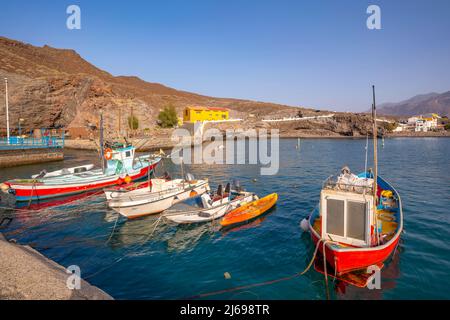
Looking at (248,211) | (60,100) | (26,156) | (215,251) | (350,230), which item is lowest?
(215,251)

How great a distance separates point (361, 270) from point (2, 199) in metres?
31.3

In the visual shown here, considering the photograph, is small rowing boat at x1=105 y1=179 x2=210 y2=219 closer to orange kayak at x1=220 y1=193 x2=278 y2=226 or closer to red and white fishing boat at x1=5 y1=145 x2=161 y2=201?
red and white fishing boat at x1=5 y1=145 x2=161 y2=201

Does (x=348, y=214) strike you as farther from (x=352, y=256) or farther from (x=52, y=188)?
(x=52, y=188)

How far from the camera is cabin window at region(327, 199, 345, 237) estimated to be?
42.6 ft

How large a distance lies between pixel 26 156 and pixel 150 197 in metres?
34.9

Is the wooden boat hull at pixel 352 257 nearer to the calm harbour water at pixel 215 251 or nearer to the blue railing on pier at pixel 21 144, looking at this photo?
the calm harbour water at pixel 215 251

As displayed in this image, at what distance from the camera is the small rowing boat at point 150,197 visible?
20.5 m

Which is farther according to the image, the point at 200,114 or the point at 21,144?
the point at 200,114

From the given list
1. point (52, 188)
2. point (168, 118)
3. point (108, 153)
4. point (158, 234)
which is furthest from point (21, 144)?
point (168, 118)

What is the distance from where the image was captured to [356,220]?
12.8 metres

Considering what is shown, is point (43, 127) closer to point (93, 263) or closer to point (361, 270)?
point (93, 263)

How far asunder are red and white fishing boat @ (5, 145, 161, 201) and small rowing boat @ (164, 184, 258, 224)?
7.03 meters

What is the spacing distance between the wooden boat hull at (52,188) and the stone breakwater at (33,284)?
1583cm

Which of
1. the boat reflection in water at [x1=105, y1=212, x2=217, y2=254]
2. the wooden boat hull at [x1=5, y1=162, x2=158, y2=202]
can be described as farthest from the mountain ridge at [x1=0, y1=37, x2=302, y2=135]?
the boat reflection in water at [x1=105, y1=212, x2=217, y2=254]
